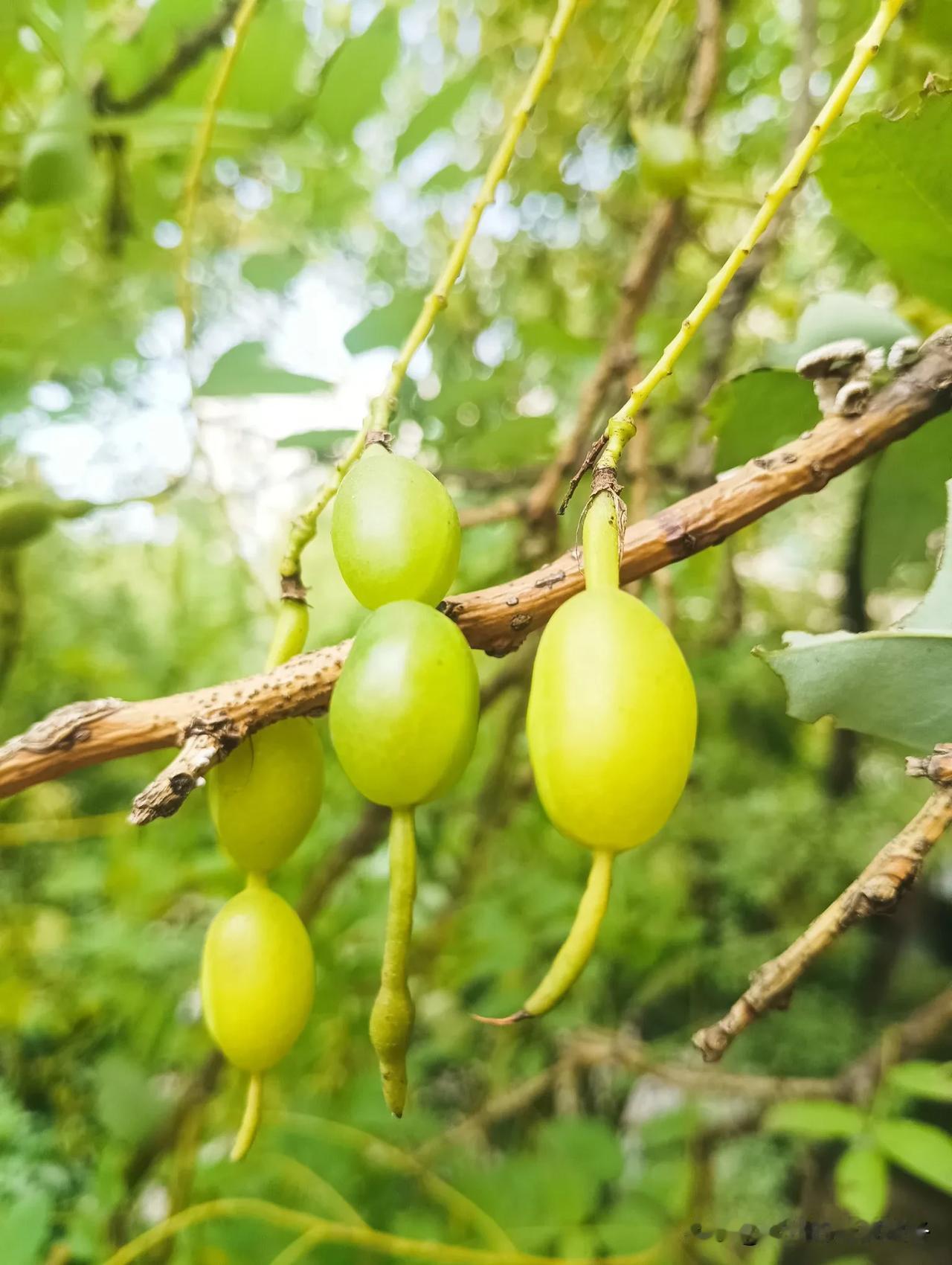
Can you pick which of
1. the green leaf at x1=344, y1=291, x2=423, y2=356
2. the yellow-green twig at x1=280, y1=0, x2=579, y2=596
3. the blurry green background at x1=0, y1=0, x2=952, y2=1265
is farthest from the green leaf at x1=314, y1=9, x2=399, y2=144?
the yellow-green twig at x1=280, y1=0, x2=579, y2=596

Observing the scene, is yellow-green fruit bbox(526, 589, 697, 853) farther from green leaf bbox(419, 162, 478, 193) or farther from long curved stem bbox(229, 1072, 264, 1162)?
green leaf bbox(419, 162, 478, 193)

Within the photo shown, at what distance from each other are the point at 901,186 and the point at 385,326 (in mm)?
293

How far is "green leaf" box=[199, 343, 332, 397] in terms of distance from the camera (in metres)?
0.44

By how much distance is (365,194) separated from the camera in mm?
712

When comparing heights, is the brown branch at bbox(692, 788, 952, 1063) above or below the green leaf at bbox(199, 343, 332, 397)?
below

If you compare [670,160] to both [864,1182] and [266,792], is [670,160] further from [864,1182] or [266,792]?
[864,1182]

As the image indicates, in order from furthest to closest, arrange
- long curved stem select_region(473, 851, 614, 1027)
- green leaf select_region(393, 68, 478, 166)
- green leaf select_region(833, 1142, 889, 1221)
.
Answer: green leaf select_region(393, 68, 478, 166) → green leaf select_region(833, 1142, 889, 1221) → long curved stem select_region(473, 851, 614, 1027)

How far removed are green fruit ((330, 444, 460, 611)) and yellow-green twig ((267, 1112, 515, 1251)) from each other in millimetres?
458

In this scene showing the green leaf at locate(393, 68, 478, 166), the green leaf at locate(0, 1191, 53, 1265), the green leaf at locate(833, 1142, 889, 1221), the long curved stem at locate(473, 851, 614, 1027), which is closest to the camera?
the long curved stem at locate(473, 851, 614, 1027)

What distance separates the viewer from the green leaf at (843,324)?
304mm

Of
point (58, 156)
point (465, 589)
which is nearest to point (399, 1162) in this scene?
point (465, 589)

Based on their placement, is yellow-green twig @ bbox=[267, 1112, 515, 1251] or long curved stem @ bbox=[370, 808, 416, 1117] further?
yellow-green twig @ bbox=[267, 1112, 515, 1251]

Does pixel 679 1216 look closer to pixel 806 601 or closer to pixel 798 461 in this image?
pixel 798 461

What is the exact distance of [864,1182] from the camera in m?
0.41
